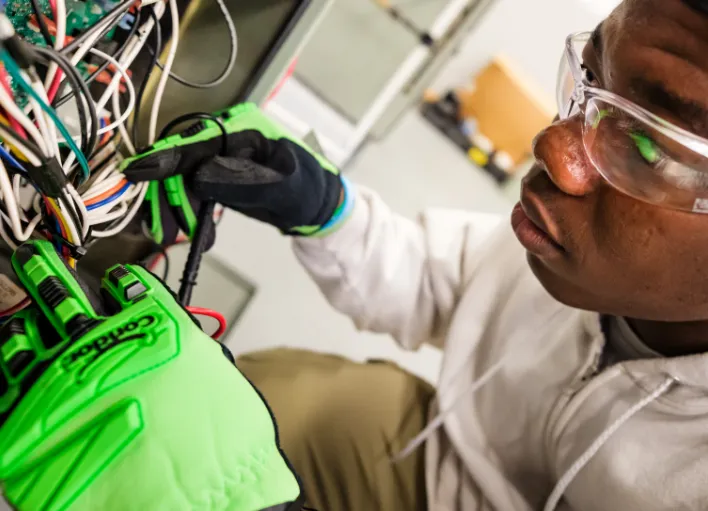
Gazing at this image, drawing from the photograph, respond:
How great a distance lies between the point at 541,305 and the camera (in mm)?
→ 760

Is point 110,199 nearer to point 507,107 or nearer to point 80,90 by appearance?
point 80,90

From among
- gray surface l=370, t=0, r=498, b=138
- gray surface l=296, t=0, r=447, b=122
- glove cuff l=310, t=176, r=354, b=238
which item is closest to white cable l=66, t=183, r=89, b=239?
glove cuff l=310, t=176, r=354, b=238

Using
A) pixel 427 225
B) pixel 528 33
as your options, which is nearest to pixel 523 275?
pixel 427 225

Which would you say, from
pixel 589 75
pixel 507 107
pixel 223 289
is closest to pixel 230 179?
pixel 589 75

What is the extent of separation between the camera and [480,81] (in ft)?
7.63

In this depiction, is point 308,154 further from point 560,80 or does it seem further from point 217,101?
point 560,80

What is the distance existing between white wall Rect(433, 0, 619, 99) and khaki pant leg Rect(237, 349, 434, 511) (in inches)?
73.3

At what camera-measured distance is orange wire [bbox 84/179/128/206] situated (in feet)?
1.58

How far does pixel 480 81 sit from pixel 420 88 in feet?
2.46

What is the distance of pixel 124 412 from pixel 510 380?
56cm

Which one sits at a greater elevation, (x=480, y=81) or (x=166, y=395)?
(x=480, y=81)

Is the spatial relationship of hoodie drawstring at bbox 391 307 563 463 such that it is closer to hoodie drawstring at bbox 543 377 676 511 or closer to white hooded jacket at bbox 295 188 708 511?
white hooded jacket at bbox 295 188 708 511

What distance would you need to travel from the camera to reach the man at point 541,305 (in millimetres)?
460

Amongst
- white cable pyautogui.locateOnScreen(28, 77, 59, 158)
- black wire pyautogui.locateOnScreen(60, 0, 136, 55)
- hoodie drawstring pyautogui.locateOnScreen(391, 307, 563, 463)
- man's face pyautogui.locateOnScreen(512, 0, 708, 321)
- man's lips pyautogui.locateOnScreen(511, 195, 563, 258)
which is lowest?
hoodie drawstring pyautogui.locateOnScreen(391, 307, 563, 463)
